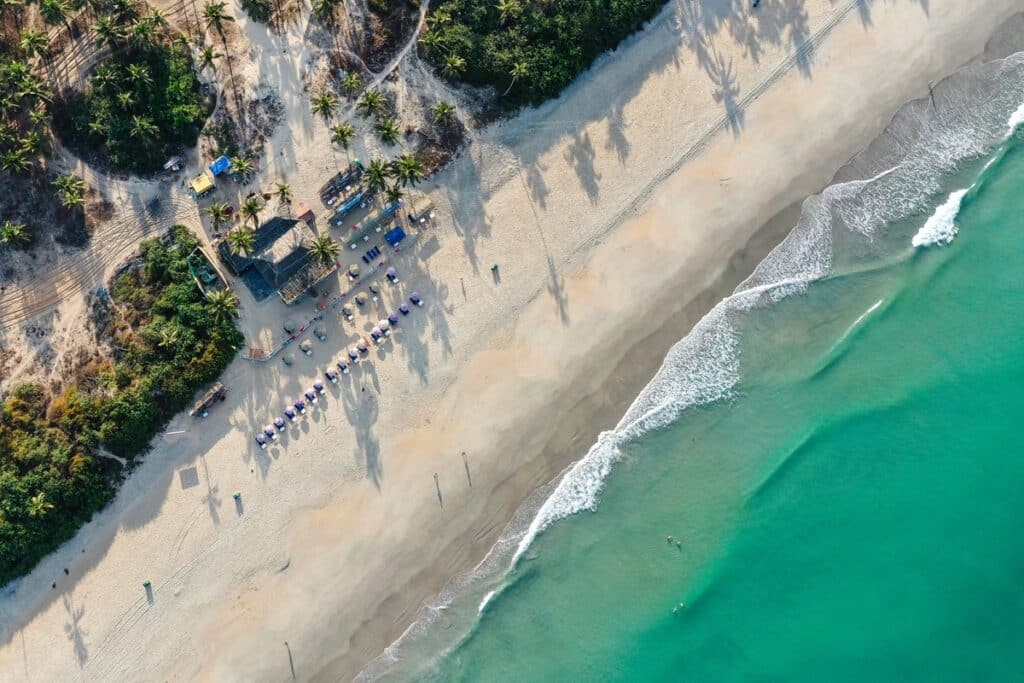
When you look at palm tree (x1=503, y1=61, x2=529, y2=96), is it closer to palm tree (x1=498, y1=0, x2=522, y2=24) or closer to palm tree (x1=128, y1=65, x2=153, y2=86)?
palm tree (x1=498, y1=0, x2=522, y2=24)

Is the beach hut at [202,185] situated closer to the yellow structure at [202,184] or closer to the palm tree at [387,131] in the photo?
the yellow structure at [202,184]

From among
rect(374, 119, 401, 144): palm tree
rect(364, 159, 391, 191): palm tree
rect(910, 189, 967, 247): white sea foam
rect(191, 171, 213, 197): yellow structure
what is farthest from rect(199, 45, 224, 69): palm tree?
rect(910, 189, 967, 247): white sea foam

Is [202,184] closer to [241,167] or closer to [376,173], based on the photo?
[241,167]

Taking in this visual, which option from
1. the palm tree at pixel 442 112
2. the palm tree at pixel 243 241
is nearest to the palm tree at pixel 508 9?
the palm tree at pixel 442 112

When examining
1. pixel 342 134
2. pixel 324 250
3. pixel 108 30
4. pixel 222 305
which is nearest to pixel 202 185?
pixel 222 305

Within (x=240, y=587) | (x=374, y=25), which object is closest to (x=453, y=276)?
(x=374, y=25)
